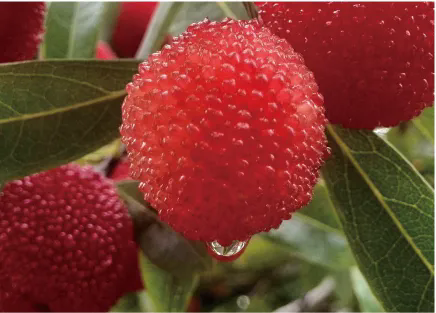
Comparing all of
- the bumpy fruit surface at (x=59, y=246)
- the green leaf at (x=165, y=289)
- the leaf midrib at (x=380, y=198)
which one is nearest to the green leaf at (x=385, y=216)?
the leaf midrib at (x=380, y=198)

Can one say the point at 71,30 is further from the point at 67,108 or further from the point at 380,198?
the point at 380,198

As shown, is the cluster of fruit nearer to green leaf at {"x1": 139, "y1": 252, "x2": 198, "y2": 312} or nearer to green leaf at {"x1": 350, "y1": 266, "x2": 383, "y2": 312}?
green leaf at {"x1": 139, "y1": 252, "x2": 198, "y2": 312}

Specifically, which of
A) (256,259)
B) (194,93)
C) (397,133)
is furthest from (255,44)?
(256,259)

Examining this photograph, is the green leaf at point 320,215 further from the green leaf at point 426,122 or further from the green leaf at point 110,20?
the green leaf at point 110,20

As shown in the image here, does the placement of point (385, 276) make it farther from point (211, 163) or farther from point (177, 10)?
point (177, 10)

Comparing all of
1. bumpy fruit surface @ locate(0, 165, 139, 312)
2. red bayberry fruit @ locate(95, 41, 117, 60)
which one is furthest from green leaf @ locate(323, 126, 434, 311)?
red bayberry fruit @ locate(95, 41, 117, 60)

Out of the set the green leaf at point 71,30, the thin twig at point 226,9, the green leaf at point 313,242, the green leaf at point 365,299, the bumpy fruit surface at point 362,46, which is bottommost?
the green leaf at point 313,242

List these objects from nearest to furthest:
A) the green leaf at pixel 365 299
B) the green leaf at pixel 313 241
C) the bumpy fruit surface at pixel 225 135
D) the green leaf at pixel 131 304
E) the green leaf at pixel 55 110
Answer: the bumpy fruit surface at pixel 225 135 → the green leaf at pixel 55 110 → the green leaf at pixel 365 299 → the green leaf at pixel 313 241 → the green leaf at pixel 131 304
